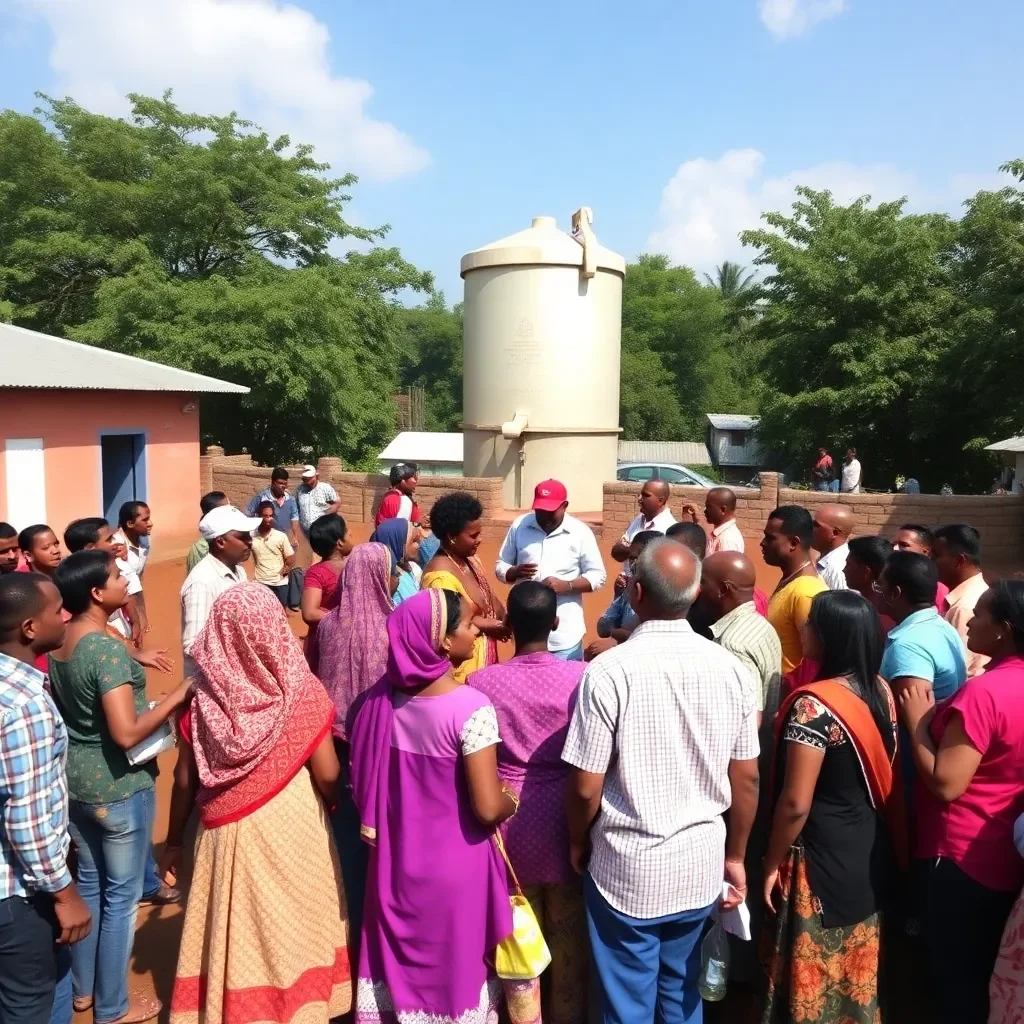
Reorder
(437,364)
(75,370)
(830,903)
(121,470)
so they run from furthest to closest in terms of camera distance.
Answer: (437,364)
(121,470)
(75,370)
(830,903)

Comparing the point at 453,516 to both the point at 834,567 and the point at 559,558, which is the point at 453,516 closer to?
the point at 559,558

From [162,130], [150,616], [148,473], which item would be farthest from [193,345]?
[150,616]

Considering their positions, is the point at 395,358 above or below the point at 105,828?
above

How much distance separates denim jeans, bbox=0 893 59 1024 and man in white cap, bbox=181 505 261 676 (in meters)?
1.37

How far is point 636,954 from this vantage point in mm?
2383

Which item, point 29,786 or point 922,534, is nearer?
point 29,786

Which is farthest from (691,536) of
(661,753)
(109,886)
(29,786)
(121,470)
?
(121,470)

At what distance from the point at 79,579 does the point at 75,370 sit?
34.3 feet

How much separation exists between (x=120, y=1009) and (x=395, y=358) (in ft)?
74.7

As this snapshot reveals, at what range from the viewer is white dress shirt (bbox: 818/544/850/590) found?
4.38 m

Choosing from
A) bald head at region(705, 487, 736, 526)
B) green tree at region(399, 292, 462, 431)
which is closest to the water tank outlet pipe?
bald head at region(705, 487, 736, 526)

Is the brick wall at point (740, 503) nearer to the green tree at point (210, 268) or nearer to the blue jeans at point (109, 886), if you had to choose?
the green tree at point (210, 268)

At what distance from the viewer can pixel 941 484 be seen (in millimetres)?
21297

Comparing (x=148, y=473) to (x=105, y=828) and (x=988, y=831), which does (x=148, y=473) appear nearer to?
(x=105, y=828)
